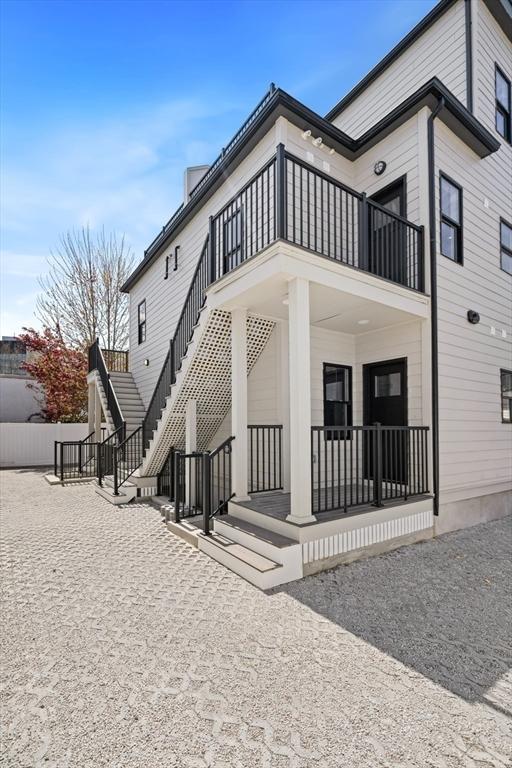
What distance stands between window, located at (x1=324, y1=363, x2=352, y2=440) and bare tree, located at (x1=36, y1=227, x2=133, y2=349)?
13.3m

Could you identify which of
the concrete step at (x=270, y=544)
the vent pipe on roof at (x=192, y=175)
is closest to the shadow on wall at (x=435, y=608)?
the concrete step at (x=270, y=544)

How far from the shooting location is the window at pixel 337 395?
687 cm

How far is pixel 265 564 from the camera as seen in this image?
4008mm

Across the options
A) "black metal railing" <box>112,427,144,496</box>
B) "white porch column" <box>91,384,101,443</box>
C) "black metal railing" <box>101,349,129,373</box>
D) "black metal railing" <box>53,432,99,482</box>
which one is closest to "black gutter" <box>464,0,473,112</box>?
"black metal railing" <box>112,427,144,496</box>

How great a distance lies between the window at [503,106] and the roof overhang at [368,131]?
1404mm

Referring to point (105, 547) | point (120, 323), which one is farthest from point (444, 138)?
point (120, 323)

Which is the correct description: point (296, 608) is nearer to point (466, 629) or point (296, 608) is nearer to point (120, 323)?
point (466, 629)

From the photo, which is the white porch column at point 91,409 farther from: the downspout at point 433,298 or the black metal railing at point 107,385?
the downspout at point 433,298

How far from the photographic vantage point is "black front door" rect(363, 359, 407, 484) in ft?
20.2

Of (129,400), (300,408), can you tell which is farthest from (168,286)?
(300,408)

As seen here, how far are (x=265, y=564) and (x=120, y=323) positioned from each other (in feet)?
51.9

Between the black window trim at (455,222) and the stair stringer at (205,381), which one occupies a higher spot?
the black window trim at (455,222)

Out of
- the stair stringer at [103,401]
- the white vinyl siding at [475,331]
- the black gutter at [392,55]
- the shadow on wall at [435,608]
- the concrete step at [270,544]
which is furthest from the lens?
the stair stringer at [103,401]

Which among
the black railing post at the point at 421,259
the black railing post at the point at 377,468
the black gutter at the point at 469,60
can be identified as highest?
Result: the black gutter at the point at 469,60
